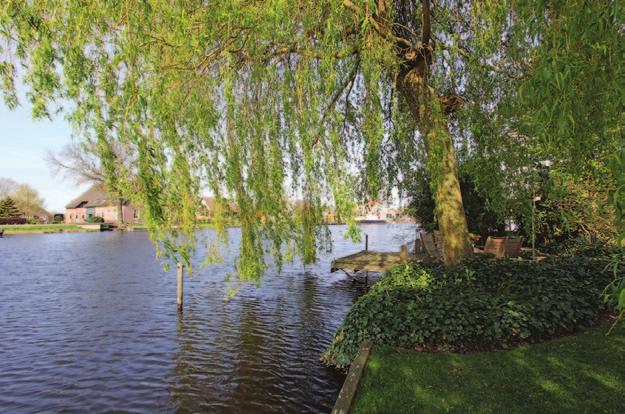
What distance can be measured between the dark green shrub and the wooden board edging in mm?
569

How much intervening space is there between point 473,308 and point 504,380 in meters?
1.77

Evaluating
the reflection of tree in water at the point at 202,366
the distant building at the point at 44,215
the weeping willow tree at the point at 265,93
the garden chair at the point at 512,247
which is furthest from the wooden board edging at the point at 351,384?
the distant building at the point at 44,215

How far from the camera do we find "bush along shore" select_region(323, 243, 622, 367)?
6781 mm

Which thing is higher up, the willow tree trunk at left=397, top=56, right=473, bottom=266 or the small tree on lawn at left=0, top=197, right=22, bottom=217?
the small tree on lawn at left=0, top=197, right=22, bottom=217

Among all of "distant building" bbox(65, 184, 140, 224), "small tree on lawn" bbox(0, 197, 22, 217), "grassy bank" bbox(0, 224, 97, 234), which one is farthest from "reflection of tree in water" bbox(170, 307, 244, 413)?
"distant building" bbox(65, 184, 140, 224)

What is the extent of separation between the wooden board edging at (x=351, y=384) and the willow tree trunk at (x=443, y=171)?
12.1ft

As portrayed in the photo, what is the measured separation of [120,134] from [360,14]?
4073mm

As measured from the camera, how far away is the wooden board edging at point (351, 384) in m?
5.14

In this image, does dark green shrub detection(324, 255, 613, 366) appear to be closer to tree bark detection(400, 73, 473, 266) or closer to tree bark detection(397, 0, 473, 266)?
tree bark detection(400, 73, 473, 266)

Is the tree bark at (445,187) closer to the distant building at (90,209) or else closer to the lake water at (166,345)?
the lake water at (166,345)

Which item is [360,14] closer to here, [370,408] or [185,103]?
[185,103]

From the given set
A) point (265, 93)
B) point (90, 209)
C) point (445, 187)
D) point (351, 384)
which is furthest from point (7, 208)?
point (351, 384)

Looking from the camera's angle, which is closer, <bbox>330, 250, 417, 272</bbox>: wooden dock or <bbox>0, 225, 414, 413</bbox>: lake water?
<bbox>0, 225, 414, 413</bbox>: lake water

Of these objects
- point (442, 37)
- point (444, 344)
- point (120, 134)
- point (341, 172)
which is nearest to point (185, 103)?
point (120, 134)
